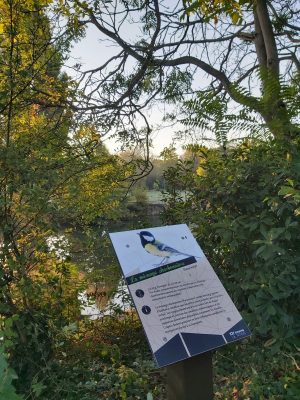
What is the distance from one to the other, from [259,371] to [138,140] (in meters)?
5.08

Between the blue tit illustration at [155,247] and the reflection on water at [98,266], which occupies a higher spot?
the reflection on water at [98,266]

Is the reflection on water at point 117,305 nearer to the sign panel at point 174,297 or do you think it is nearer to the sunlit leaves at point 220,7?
the sign panel at point 174,297

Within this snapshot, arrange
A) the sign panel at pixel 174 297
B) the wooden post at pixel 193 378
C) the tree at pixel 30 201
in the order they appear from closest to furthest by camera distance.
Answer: the sign panel at pixel 174 297 < the wooden post at pixel 193 378 < the tree at pixel 30 201

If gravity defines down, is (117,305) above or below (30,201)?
below

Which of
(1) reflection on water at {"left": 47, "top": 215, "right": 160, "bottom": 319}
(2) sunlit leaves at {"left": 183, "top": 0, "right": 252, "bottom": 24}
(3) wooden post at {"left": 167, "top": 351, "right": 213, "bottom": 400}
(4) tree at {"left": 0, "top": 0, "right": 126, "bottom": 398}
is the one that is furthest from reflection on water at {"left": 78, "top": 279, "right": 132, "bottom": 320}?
(2) sunlit leaves at {"left": 183, "top": 0, "right": 252, "bottom": 24}

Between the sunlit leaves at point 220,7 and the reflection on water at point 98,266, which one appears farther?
the reflection on water at point 98,266

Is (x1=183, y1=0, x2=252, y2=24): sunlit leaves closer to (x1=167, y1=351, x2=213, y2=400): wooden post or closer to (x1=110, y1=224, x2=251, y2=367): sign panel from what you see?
(x1=110, y1=224, x2=251, y2=367): sign panel

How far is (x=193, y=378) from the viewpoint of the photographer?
2.27m

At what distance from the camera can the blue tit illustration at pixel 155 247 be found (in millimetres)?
2493

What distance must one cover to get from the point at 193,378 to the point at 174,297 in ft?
1.43

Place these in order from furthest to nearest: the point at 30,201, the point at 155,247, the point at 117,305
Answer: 1. the point at 117,305
2. the point at 30,201
3. the point at 155,247

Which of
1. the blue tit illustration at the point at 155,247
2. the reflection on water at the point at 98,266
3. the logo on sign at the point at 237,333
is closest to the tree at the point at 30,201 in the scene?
the reflection on water at the point at 98,266

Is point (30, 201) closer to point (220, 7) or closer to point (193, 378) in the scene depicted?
point (193, 378)

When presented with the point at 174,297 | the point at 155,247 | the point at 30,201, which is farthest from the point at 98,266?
the point at 174,297
